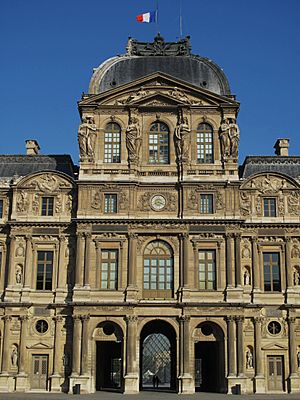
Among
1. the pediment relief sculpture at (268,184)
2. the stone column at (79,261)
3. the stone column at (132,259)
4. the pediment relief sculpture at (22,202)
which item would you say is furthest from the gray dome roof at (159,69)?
the stone column at (132,259)

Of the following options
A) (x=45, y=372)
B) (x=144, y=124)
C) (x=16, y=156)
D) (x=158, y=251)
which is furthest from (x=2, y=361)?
Result: (x=144, y=124)

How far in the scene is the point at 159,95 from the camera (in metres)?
52.7

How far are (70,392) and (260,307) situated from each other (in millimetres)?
15055

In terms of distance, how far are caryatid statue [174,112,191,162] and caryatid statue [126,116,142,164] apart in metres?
2.98

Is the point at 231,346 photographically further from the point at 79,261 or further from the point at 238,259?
the point at 79,261

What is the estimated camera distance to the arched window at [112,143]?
52.3 m

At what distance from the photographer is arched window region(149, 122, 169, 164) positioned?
172 feet

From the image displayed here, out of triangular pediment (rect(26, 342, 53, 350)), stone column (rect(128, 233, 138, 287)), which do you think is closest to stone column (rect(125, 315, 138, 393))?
stone column (rect(128, 233, 138, 287))

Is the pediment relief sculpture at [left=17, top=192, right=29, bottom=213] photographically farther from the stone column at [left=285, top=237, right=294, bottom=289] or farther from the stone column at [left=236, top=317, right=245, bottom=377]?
the stone column at [left=285, top=237, right=294, bottom=289]

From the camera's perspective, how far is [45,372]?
49.0m

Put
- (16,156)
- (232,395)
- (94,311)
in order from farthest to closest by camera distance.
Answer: (16,156) < (94,311) < (232,395)

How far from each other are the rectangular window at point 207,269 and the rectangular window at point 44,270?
448 inches

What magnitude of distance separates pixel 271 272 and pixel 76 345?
615 inches

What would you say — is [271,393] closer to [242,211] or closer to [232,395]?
[232,395]
